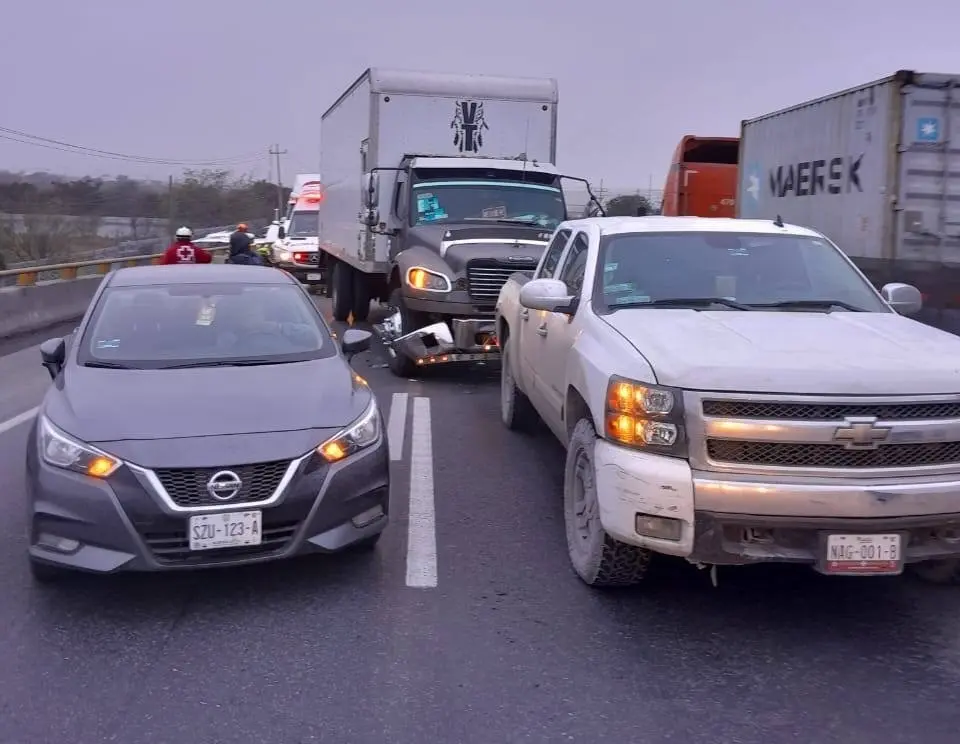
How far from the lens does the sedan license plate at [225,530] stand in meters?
4.67

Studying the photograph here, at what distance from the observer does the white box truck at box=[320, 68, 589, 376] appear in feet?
36.2

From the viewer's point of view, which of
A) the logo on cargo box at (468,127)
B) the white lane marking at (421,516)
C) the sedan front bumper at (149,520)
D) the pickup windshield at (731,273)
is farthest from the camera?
the logo on cargo box at (468,127)

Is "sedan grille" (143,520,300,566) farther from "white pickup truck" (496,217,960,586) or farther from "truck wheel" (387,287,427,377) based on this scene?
"truck wheel" (387,287,427,377)

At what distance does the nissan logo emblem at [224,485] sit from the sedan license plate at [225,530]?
0.28 ft

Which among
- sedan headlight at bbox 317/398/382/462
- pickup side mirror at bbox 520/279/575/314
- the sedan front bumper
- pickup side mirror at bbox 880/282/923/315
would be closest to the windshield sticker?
sedan headlight at bbox 317/398/382/462

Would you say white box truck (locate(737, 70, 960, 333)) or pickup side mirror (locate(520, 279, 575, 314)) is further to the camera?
white box truck (locate(737, 70, 960, 333))

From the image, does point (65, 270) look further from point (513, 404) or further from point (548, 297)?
point (548, 297)

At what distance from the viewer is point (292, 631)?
15.3 ft

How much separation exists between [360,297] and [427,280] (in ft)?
17.3

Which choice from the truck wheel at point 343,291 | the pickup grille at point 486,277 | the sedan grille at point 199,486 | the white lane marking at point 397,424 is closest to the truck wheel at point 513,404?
the white lane marking at point 397,424

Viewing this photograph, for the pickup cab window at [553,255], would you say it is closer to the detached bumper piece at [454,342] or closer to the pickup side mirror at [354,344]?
the pickup side mirror at [354,344]

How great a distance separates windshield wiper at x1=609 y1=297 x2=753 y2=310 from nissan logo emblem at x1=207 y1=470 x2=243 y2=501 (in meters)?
2.30

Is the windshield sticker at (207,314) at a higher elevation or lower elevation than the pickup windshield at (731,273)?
lower

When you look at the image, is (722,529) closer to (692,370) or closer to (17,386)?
(692,370)
